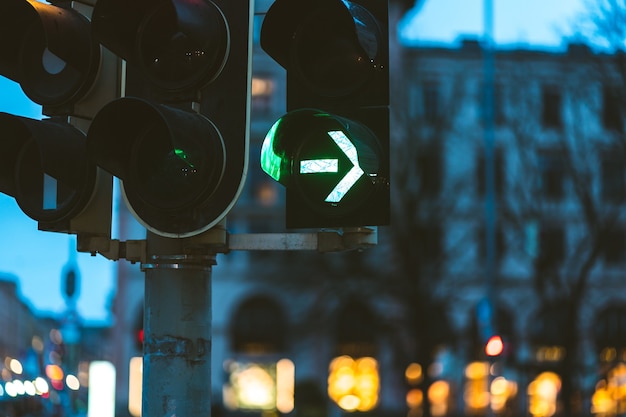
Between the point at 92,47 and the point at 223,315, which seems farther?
the point at 223,315

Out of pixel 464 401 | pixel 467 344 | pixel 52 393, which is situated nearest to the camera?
pixel 52 393

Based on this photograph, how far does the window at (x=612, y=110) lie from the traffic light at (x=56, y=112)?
58.6 feet

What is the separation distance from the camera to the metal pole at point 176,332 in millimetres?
3469

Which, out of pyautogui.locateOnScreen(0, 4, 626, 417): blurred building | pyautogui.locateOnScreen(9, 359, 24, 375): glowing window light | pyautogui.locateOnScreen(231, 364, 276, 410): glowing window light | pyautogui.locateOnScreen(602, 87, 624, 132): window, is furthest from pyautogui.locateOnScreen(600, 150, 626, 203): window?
pyautogui.locateOnScreen(9, 359, 24, 375): glowing window light

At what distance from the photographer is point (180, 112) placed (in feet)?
10.7

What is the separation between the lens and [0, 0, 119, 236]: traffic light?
357 cm

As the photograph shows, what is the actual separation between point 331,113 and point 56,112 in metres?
1.04

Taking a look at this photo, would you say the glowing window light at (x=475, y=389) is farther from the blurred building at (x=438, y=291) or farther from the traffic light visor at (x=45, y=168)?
the traffic light visor at (x=45, y=168)

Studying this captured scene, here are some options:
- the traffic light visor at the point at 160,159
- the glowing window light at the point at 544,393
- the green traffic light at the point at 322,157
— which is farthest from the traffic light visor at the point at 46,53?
the glowing window light at the point at 544,393

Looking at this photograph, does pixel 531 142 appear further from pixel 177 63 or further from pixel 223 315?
pixel 177 63

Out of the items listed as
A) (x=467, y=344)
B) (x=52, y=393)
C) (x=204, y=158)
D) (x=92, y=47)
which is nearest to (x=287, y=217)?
(x=204, y=158)

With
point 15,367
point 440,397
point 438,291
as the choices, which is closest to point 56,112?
point 15,367

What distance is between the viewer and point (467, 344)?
47531 millimetres

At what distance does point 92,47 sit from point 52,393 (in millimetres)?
26974
